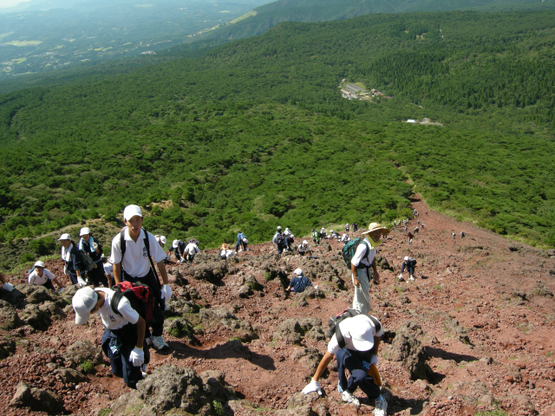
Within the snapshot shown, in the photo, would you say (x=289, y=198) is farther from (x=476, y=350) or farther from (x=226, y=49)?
(x=226, y=49)

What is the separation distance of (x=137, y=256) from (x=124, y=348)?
1091mm

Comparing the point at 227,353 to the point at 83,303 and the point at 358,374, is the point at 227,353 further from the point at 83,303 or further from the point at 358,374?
the point at 83,303

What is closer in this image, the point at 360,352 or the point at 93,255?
the point at 360,352

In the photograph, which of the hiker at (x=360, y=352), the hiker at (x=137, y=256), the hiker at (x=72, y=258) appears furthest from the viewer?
the hiker at (x=72, y=258)

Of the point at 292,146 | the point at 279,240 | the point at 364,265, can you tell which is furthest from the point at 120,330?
the point at 292,146

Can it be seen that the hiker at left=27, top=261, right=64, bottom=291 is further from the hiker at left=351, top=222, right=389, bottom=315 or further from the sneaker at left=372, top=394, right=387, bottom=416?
the sneaker at left=372, top=394, right=387, bottom=416

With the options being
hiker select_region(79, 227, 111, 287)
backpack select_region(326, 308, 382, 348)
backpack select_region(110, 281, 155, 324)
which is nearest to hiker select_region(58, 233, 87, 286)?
hiker select_region(79, 227, 111, 287)

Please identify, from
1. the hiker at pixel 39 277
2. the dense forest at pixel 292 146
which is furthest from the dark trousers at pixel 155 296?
the dense forest at pixel 292 146

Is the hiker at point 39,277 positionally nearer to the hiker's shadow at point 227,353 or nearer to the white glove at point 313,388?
the hiker's shadow at point 227,353

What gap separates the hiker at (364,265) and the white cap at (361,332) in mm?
1248

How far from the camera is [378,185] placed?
31.9m

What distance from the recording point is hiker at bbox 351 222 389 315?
16.4 ft

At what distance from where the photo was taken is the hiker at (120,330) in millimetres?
3436

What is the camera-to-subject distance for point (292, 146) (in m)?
53.0
